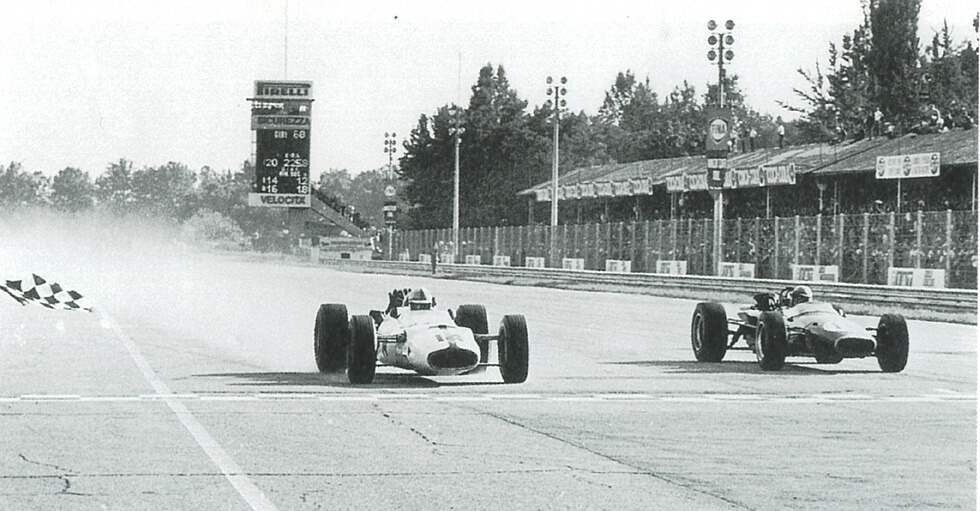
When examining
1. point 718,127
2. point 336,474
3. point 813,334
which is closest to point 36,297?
point 813,334

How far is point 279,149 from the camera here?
2923 cm

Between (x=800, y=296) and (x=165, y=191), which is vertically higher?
(x=165, y=191)

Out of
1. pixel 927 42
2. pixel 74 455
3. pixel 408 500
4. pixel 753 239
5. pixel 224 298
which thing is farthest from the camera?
pixel 927 42

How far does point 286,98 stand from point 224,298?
43.8 feet

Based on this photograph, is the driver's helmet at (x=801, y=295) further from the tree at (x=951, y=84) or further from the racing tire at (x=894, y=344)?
the tree at (x=951, y=84)

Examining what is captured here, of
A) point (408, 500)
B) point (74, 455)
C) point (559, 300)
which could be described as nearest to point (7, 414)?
point (74, 455)

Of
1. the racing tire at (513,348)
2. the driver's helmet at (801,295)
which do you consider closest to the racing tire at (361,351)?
the racing tire at (513,348)

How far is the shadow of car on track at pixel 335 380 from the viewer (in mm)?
14633

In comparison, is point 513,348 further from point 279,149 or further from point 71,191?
point 71,191

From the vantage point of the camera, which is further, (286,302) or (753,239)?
(753,239)

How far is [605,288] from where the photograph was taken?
46156 mm

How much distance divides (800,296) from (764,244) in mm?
26811

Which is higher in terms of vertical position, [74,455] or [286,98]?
[286,98]

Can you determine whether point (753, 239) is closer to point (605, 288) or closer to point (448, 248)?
point (605, 288)
